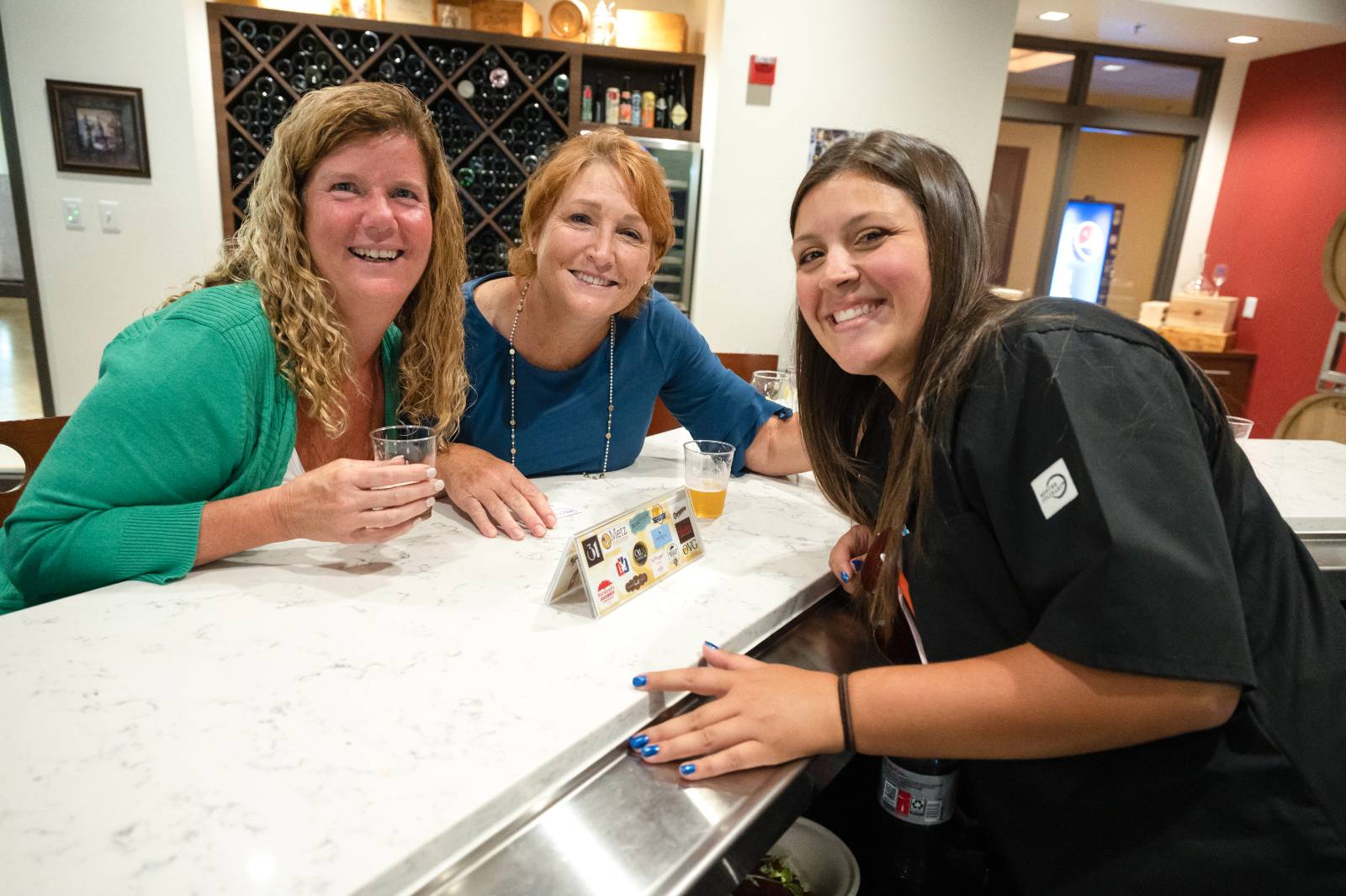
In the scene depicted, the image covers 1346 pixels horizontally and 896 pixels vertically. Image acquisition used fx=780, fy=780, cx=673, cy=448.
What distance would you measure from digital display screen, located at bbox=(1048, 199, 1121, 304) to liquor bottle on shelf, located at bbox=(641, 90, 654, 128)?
3.67 meters

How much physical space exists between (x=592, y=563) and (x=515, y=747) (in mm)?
328

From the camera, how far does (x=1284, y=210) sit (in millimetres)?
5719

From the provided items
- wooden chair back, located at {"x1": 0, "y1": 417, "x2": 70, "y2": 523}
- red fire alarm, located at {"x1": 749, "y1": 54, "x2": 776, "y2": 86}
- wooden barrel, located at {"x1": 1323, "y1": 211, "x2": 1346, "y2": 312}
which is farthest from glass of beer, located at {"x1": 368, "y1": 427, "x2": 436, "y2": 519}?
wooden barrel, located at {"x1": 1323, "y1": 211, "x2": 1346, "y2": 312}

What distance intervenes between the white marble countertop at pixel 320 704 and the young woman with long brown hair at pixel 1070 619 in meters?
0.16

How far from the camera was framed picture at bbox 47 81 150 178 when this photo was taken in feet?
12.8

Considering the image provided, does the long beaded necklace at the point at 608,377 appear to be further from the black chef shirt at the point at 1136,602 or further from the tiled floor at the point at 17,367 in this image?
the tiled floor at the point at 17,367

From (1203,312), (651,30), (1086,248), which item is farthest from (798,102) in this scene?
(1203,312)

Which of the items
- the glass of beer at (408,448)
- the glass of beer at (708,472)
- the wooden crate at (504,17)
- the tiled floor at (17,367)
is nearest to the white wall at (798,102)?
the wooden crate at (504,17)

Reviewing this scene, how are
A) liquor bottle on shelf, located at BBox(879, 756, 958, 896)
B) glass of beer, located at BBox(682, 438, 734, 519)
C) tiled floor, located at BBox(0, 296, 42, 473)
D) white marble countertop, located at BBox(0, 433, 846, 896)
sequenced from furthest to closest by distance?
tiled floor, located at BBox(0, 296, 42, 473), glass of beer, located at BBox(682, 438, 734, 519), liquor bottle on shelf, located at BBox(879, 756, 958, 896), white marble countertop, located at BBox(0, 433, 846, 896)

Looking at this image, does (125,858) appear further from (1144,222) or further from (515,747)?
(1144,222)

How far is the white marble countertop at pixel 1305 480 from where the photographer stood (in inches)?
67.3

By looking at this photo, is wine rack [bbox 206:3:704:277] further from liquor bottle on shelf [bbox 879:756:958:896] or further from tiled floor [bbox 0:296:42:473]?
liquor bottle on shelf [bbox 879:756:958:896]

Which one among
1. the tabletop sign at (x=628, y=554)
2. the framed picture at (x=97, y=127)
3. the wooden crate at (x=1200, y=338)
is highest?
the framed picture at (x=97, y=127)

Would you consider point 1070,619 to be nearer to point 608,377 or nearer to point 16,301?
point 608,377
